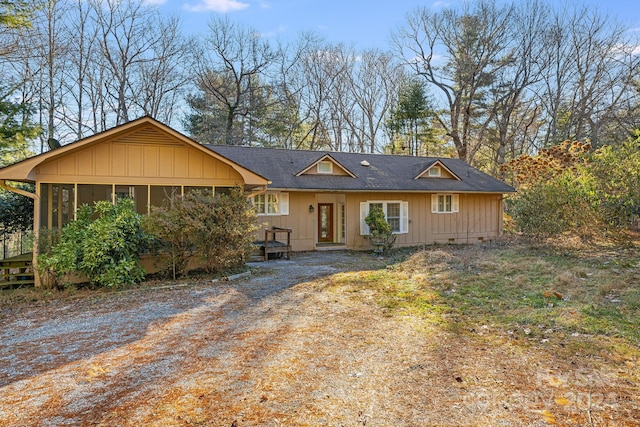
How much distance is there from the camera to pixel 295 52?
85.5 ft

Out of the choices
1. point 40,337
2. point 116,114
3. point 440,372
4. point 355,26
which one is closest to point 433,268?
point 440,372

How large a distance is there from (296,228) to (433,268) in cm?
565

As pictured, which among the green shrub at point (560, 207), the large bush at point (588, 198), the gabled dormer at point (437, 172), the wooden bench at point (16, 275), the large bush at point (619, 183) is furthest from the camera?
the gabled dormer at point (437, 172)

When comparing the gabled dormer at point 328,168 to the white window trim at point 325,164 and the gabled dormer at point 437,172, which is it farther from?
the gabled dormer at point 437,172

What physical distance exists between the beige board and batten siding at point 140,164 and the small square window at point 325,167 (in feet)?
17.3

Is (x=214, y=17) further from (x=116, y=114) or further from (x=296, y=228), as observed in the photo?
(x=296, y=228)

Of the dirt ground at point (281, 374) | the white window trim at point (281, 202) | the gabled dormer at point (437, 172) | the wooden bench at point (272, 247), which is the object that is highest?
the gabled dormer at point (437, 172)

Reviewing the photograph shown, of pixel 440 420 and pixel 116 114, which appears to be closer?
pixel 440 420

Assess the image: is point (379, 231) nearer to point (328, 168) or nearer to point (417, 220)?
point (417, 220)

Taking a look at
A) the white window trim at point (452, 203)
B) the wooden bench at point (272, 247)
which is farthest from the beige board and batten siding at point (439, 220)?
the wooden bench at point (272, 247)

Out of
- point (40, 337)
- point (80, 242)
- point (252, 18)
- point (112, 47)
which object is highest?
point (252, 18)

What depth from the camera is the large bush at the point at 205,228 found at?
25.5ft

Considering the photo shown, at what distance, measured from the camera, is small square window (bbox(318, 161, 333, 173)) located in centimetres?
1434

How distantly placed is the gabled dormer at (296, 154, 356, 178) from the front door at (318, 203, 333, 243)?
124cm
